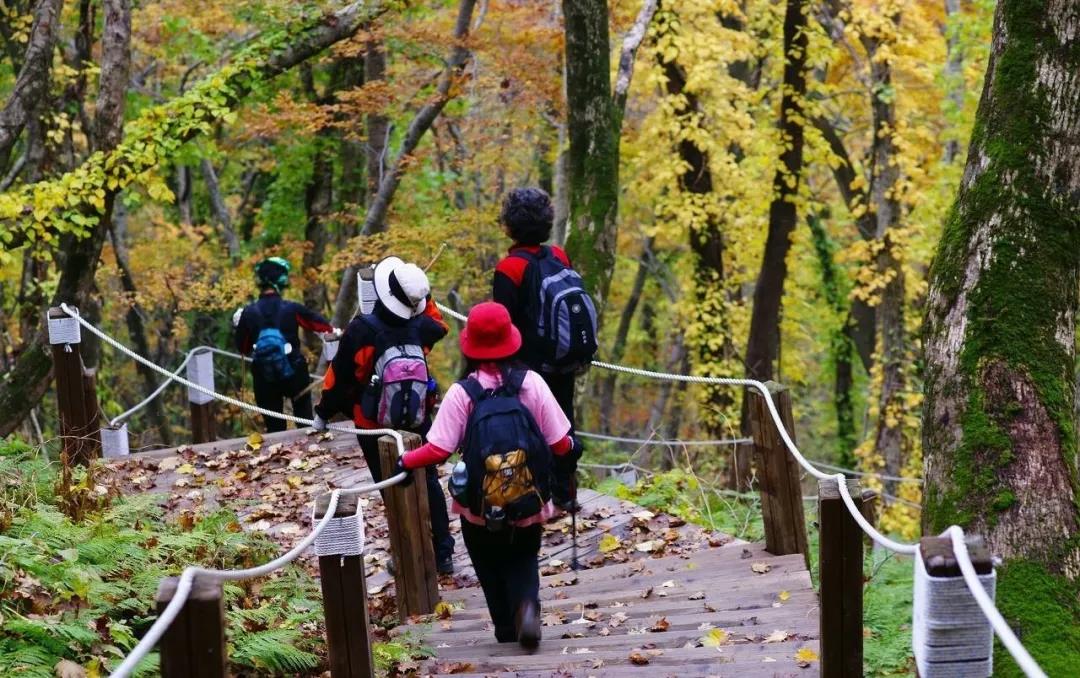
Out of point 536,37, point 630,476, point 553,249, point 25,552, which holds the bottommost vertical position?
point 630,476

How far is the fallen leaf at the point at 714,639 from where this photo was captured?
591 centimetres

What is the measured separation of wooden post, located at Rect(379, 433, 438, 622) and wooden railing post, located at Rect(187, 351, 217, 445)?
5365 millimetres

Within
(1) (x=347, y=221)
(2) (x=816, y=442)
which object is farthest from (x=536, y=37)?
A: (2) (x=816, y=442)

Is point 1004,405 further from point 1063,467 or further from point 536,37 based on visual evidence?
point 536,37

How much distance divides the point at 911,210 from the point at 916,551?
57.6 feet

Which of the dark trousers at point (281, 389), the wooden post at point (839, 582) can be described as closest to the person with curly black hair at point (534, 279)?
the wooden post at point (839, 582)

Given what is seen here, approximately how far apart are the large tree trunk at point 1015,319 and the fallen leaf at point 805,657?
98 cm

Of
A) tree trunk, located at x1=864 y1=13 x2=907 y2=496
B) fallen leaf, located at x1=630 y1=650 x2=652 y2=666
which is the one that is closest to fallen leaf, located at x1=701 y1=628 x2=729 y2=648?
fallen leaf, located at x1=630 y1=650 x2=652 y2=666

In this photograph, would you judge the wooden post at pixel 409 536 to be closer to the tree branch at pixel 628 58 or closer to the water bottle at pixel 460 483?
the water bottle at pixel 460 483

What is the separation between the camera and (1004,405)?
5.72 meters

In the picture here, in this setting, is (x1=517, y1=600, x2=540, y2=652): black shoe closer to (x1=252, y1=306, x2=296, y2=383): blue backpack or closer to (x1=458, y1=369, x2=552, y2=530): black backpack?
(x1=458, y1=369, x2=552, y2=530): black backpack

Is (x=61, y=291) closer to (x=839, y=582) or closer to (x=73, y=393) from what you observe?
(x=73, y=393)

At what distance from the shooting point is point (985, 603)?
321 centimetres

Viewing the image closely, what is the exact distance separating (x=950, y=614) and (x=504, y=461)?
104 inches
